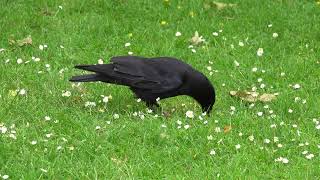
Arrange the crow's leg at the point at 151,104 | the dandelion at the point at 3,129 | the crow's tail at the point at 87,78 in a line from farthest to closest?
1. the crow's leg at the point at 151,104
2. the crow's tail at the point at 87,78
3. the dandelion at the point at 3,129

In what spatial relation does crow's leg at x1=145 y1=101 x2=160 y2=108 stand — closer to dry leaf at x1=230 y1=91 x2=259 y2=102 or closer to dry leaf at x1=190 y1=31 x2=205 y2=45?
dry leaf at x1=230 y1=91 x2=259 y2=102

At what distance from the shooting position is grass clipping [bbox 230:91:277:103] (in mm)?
6883

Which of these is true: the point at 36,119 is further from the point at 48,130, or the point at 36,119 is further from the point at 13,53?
the point at 13,53

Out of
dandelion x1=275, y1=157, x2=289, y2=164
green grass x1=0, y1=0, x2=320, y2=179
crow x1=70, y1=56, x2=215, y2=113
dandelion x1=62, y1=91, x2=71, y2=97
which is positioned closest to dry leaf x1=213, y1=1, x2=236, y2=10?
green grass x1=0, y1=0, x2=320, y2=179

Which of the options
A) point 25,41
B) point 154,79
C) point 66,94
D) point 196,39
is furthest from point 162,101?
point 25,41

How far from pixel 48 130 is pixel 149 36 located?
3188 mm

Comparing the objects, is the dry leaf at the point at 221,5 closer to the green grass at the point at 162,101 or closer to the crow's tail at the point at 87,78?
the green grass at the point at 162,101

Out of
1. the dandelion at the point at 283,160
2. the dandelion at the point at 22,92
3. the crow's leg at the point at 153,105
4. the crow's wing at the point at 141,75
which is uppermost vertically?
the dandelion at the point at 283,160

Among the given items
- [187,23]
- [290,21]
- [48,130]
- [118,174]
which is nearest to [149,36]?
[187,23]

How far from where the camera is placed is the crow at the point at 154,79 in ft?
20.9

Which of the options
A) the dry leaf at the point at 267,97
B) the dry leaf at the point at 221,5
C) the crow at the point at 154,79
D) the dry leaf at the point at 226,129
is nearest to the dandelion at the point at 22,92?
the crow at the point at 154,79

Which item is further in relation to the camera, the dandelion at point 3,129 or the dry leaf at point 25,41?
the dry leaf at point 25,41

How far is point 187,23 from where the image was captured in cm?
911

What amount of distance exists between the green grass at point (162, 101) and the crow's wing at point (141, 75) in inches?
12.1
